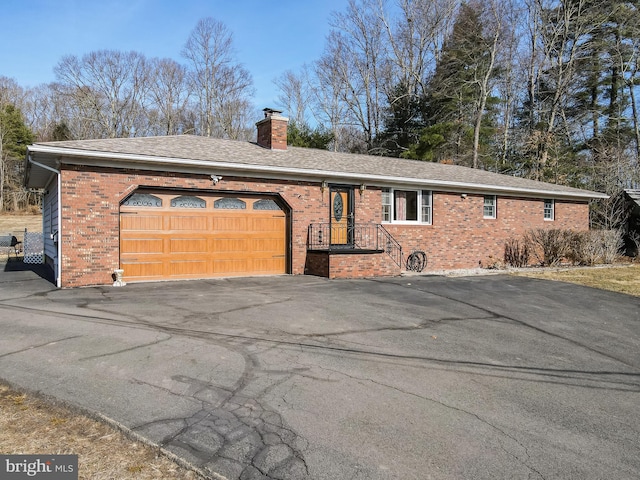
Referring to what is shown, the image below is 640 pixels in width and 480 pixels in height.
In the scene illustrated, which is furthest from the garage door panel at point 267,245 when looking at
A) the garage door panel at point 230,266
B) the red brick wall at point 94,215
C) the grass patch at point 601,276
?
the grass patch at point 601,276

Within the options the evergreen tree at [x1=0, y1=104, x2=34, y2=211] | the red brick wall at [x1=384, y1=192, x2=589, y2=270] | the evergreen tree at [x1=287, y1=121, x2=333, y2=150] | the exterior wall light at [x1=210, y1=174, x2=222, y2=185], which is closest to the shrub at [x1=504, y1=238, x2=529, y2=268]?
the red brick wall at [x1=384, y1=192, x2=589, y2=270]

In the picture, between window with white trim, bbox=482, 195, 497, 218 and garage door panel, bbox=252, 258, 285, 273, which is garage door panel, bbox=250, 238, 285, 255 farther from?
window with white trim, bbox=482, 195, 497, 218

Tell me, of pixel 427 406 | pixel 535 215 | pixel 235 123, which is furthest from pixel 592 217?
pixel 235 123

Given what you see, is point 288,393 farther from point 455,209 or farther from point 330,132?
point 330,132

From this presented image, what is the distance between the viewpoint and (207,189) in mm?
11477

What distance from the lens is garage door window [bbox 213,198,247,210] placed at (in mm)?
11812

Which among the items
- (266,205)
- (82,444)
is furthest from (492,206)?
(82,444)

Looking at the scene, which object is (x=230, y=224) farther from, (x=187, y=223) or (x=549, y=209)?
(x=549, y=209)

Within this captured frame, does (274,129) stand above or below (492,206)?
above

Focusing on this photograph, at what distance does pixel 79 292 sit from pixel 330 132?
27086 millimetres

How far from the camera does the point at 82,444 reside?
2916 mm

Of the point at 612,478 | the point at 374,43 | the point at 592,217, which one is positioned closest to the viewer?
the point at 612,478

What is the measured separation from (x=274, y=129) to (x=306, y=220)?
3.81 meters

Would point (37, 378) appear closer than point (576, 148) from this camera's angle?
Yes
